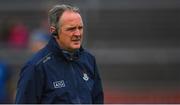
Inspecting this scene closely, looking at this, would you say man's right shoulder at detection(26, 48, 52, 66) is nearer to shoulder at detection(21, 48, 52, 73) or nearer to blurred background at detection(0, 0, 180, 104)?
shoulder at detection(21, 48, 52, 73)

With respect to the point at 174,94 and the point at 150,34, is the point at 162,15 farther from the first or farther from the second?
the point at 174,94

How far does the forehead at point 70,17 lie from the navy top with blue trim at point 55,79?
0.54 feet

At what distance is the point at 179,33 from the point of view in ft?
43.7

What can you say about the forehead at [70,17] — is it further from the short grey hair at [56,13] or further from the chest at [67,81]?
the chest at [67,81]

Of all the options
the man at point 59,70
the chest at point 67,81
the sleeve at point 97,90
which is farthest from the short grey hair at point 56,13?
the sleeve at point 97,90

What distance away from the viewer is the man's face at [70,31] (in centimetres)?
457

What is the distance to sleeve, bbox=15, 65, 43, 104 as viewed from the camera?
4484 millimetres

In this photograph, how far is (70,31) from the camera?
459 centimetres

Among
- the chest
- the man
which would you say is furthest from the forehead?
the chest

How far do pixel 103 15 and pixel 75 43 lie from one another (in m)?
8.65

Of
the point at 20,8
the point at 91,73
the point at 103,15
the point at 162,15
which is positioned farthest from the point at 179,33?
the point at 91,73

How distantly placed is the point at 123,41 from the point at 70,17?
8.49 meters

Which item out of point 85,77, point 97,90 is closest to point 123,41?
point 97,90

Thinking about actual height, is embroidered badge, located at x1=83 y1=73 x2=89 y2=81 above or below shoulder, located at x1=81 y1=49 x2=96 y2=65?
below
